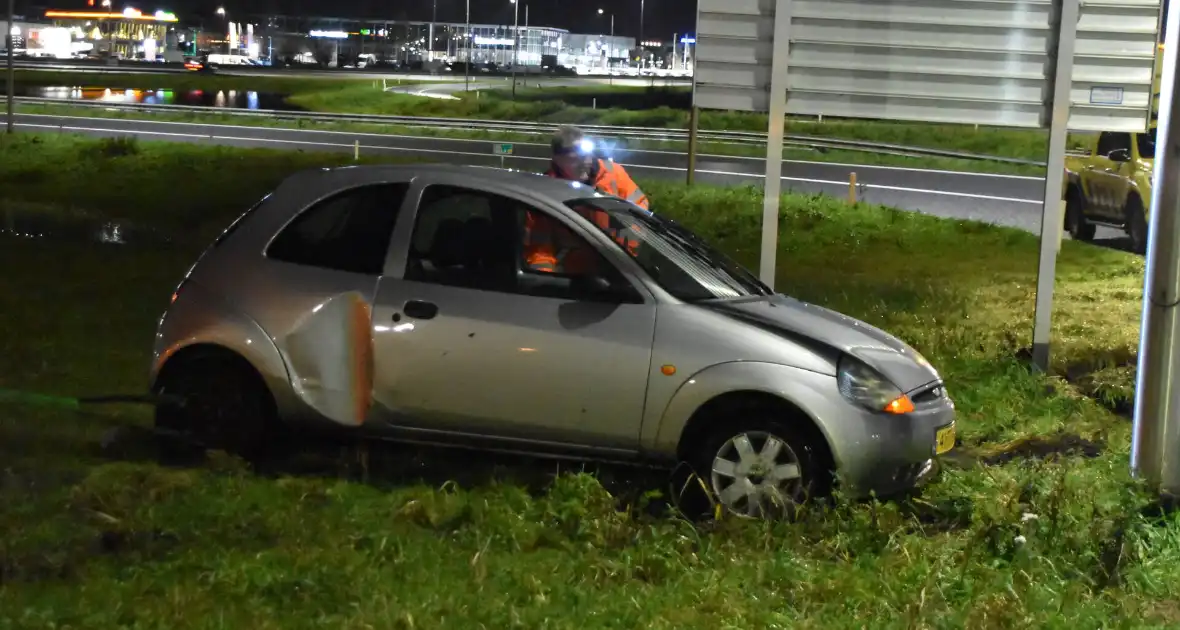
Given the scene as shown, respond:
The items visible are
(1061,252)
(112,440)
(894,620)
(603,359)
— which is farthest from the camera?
(1061,252)

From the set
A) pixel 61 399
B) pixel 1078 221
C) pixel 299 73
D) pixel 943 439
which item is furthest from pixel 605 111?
pixel 943 439

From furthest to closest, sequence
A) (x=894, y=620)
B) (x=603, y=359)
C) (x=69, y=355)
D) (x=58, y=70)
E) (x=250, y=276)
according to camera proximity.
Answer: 1. (x=58, y=70)
2. (x=69, y=355)
3. (x=250, y=276)
4. (x=603, y=359)
5. (x=894, y=620)

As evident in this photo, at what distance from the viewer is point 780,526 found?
5.68 meters

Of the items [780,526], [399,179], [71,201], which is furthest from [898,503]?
[71,201]

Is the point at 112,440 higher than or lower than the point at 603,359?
lower

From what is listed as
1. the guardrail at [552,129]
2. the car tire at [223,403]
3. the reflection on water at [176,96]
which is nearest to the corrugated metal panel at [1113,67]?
the car tire at [223,403]

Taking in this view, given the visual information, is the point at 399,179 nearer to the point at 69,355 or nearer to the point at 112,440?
the point at 112,440

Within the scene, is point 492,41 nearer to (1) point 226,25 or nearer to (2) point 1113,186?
(1) point 226,25

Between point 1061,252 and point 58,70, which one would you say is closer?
point 1061,252

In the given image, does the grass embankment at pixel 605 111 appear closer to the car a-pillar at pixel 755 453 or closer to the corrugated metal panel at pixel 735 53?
the corrugated metal panel at pixel 735 53

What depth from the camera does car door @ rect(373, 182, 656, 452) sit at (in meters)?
6.20

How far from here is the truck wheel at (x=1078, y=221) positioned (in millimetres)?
19031

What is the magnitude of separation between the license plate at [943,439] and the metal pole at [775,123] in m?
A: 3.41

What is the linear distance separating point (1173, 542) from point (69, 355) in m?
7.28
